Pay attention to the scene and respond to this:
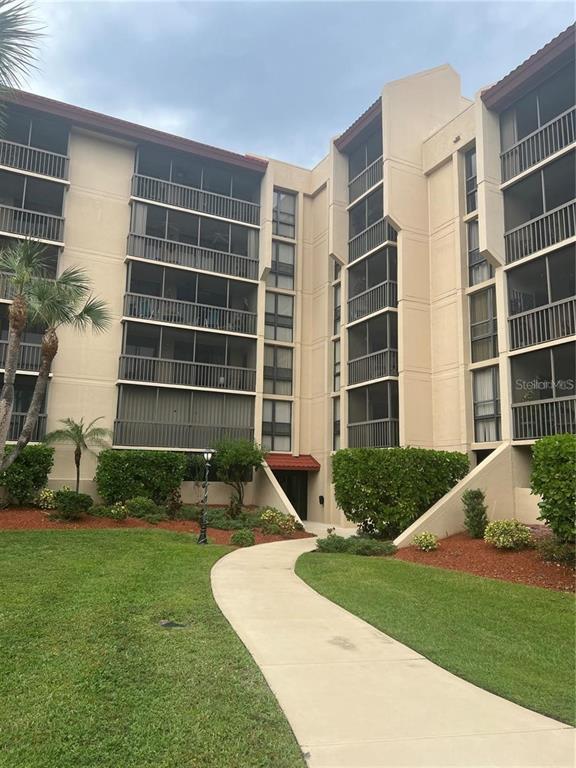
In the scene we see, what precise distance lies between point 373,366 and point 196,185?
1329 centimetres

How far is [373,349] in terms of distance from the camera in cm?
2517

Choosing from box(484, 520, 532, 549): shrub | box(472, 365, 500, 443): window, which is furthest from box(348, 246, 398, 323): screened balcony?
box(484, 520, 532, 549): shrub

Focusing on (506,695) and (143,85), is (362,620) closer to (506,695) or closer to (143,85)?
(506,695)

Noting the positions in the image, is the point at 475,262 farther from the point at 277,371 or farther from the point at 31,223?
the point at 31,223

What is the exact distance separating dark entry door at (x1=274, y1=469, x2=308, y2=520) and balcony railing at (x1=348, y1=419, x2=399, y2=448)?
13.4 ft

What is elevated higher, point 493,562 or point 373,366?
point 373,366

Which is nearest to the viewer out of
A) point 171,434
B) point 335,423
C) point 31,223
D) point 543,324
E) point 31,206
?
point 543,324

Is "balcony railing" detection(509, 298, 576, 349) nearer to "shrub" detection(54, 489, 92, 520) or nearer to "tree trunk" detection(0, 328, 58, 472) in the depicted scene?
"tree trunk" detection(0, 328, 58, 472)

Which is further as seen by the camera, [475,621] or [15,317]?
[15,317]

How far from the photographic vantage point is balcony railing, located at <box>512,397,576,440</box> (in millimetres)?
17047

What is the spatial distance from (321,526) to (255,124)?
1610 cm

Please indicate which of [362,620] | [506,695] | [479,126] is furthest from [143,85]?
[479,126]

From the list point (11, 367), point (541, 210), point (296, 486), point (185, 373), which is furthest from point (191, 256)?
point (11, 367)

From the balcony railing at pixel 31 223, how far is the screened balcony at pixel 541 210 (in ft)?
61.5
